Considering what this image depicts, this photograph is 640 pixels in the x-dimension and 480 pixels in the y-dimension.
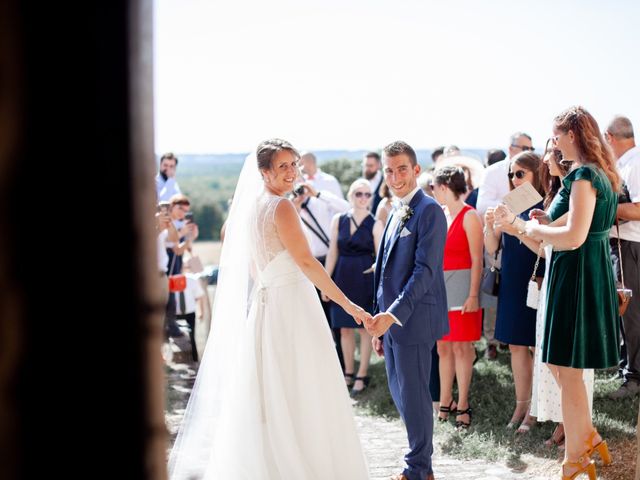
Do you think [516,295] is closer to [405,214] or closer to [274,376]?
[405,214]

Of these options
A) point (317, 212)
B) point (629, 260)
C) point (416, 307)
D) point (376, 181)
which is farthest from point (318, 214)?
point (416, 307)

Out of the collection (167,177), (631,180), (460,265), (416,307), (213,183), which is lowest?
(416,307)

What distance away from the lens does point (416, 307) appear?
4.77 meters

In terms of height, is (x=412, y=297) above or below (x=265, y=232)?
below

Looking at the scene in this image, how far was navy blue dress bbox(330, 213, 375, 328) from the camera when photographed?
8.19 m

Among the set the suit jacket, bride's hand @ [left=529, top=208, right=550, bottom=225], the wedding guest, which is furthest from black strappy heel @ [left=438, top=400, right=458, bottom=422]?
bride's hand @ [left=529, top=208, right=550, bottom=225]

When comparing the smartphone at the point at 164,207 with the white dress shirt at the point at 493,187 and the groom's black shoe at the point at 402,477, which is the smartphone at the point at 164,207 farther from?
the groom's black shoe at the point at 402,477

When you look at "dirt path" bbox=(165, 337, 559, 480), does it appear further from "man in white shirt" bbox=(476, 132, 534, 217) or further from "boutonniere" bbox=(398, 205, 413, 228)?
"man in white shirt" bbox=(476, 132, 534, 217)

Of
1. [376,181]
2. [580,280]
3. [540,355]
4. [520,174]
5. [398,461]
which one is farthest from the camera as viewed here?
[376,181]

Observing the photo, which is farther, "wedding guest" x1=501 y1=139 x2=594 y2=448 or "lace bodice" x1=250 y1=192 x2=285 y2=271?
"wedding guest" x1=501 y1=139 x2=594 y2=448

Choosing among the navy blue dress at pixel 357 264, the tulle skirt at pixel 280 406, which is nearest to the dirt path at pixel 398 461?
the tulle skirt at pixel 280 406

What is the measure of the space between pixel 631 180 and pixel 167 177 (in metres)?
6.25

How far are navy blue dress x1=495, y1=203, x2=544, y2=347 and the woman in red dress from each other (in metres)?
0.28

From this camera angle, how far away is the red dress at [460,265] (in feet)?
21.7
